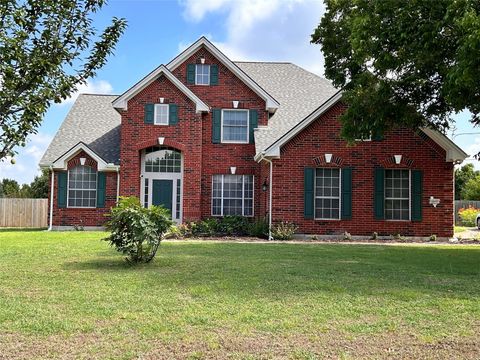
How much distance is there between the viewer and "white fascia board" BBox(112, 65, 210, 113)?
21578 millimetres

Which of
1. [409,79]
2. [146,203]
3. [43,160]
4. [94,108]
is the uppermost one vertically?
[94,108]

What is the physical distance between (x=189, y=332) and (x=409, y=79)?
10.0 m

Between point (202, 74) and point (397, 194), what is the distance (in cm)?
1019

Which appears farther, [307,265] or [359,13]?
[359,13]

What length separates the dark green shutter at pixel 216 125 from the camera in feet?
75.2

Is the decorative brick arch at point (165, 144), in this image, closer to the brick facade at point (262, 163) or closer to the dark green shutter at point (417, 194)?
the brick facade at point (262, 163)

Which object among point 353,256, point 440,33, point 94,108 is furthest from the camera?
point 94,108

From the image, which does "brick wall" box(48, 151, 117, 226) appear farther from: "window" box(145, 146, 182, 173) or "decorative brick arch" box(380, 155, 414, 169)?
"decorative brick arch" box(380, 155, 414, 169)

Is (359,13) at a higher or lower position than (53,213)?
higher

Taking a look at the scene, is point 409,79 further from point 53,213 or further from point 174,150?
point 53,213

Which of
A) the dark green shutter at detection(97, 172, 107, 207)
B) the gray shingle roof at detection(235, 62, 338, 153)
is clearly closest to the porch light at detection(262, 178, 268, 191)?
the gray shingle roof at detection(235, 62, 338, 153)

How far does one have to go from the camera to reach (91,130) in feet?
80.5

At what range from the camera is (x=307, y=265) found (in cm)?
1127

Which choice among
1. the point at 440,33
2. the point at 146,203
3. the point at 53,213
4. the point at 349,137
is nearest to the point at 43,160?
the point at 53,213
